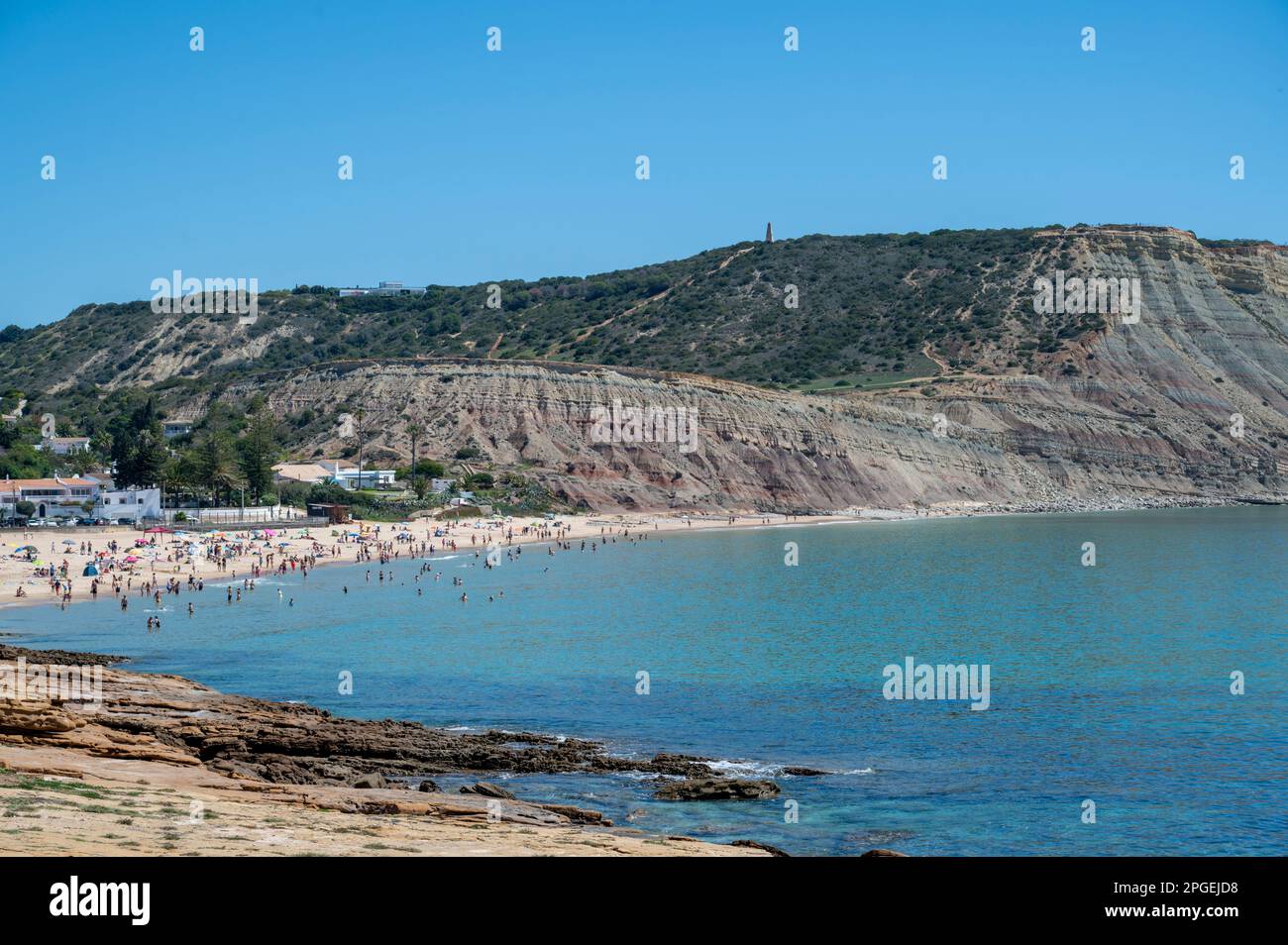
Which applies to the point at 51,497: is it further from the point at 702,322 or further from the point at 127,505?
the point at 702,322

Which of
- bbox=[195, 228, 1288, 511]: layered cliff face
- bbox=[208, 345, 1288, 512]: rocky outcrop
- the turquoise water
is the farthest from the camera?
bbox=[195, 228, 1288, 511]: layered cliff face

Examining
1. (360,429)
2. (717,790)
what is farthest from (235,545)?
(717,790)

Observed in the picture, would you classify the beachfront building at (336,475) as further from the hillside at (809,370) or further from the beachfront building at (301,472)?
the hillside at (809,370)

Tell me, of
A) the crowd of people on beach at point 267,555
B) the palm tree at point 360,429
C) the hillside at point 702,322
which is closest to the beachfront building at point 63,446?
the hillside at point 702,322

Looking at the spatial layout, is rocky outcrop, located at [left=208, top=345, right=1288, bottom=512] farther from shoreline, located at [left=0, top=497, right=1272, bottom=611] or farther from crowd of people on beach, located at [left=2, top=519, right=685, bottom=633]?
crowd of people on beach, located at [left=2, top=519, right=685, bottom=633]

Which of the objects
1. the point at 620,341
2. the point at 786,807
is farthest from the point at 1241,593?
the point at 620,341

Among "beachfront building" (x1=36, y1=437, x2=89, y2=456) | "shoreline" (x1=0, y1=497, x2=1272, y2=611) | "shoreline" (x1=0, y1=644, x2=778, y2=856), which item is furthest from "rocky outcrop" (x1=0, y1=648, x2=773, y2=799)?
"beachfront building" (x1=36, y1=437, x2=89, y2=456)
